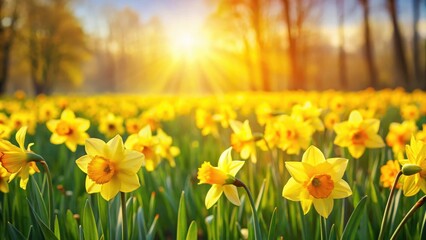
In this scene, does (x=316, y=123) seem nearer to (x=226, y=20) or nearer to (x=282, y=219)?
(x=282, y=219)

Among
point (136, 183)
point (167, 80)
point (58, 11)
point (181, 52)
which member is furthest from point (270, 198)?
point (167, 80)

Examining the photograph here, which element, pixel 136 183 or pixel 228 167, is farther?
pixel 228 167

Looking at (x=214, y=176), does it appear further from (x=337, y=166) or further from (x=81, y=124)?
(x=81, y=124)

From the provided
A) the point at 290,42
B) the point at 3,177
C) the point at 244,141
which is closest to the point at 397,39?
the point at 290,42

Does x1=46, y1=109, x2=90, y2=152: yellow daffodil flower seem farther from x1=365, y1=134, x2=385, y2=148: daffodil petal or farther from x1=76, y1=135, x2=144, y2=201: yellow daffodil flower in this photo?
x1=365, y1=134, x2=385, y2=148: daffodil petal

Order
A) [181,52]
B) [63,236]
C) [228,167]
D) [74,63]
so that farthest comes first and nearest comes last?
1. [181,52]
2. [74,63]
3. [63,236]
4. [228,167]

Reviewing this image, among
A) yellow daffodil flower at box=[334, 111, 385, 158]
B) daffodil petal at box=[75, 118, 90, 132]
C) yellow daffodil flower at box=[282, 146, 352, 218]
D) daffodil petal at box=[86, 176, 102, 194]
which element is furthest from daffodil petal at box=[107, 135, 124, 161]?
yellow daffodil flower at box=[334, 111, 385, 158]
